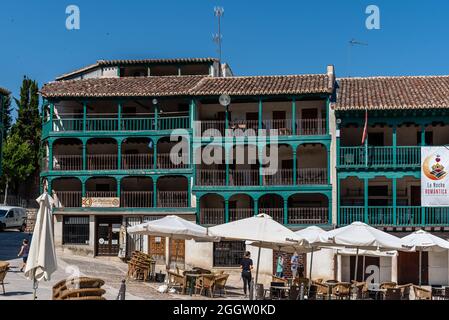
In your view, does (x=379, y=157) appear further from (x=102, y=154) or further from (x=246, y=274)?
(x=102, y=154)

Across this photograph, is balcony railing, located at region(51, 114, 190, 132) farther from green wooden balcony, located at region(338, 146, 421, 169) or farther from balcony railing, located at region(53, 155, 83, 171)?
green wooden balcony, located at region(338, 146, 421, 169)

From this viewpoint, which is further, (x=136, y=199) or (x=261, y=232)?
(x=136, y=199)

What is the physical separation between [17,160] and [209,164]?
25.2 meters

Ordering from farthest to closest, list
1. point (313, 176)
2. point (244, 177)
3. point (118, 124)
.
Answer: point (118, 124), point (244, 177), point (313, 176)

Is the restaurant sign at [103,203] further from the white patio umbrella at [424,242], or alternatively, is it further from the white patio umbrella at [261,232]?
the white patio umbrella at [424,242]

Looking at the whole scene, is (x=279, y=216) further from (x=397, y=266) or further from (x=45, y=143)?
(x=45, y=143)

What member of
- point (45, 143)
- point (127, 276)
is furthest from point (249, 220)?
point (45, 143)

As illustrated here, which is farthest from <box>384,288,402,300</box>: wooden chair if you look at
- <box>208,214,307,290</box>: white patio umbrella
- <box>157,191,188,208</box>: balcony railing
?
<box>157,191,188,208</box>: balcony railing

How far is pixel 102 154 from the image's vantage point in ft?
144

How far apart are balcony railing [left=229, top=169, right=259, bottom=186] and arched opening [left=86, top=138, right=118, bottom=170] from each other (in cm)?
630

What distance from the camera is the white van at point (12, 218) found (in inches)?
2026

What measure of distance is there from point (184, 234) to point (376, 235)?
6526mm

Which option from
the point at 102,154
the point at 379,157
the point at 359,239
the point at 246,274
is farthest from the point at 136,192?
the point at 359,239

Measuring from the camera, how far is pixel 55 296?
60.4ft
